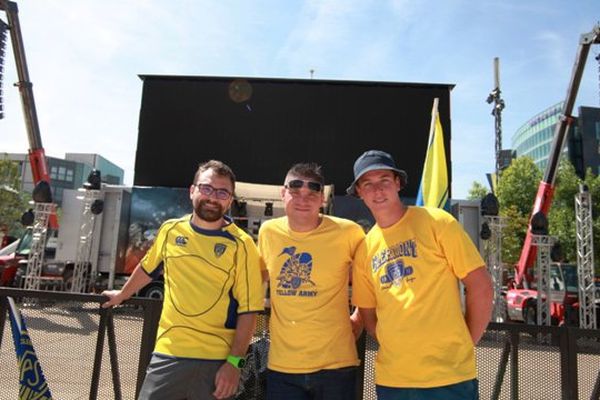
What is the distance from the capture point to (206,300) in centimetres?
248

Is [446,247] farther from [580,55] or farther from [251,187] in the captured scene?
[580,55]

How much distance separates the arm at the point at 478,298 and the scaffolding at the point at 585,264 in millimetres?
11836

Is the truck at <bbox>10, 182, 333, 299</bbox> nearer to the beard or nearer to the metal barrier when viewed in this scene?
the metal barrier

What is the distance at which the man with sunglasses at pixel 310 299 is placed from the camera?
95.0 inches

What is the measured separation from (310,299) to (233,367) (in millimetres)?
526

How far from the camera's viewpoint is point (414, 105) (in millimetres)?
16094

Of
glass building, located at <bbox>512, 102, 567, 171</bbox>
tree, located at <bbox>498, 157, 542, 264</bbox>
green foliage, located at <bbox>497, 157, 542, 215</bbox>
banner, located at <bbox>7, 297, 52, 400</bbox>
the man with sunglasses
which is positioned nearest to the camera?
the man with sunglasses

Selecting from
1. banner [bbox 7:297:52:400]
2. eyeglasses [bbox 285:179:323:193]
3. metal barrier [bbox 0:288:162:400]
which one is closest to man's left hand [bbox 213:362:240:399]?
eyeglasses [bbox 285:179:323:193]

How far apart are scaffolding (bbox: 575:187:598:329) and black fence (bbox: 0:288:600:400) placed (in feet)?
35.1

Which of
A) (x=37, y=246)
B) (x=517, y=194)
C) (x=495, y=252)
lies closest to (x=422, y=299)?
(x=495, y=252)

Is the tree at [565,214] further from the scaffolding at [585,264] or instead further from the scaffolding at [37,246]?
the scaffolding at [37,246]

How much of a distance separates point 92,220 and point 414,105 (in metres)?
11.0

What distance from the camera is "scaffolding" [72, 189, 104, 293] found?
41.6ft

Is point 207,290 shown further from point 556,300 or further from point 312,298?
point 556,300
